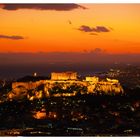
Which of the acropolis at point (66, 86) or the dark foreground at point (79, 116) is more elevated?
the acropolis at point (66, 86)

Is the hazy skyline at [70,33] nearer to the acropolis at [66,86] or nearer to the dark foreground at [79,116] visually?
the acropolis at [66,86]

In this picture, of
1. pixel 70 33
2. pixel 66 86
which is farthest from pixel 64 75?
pixel 70 33

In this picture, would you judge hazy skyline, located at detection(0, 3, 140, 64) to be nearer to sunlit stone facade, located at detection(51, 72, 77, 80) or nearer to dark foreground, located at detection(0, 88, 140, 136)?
sunlit stone facade, located at detection(51, 72, 77, 80)

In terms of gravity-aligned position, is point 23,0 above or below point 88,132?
above

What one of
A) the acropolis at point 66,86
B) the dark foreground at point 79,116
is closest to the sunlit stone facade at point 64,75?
the acropolis at point 66,86

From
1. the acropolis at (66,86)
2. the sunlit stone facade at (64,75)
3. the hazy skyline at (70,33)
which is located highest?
the hazy skyline at (70,33)

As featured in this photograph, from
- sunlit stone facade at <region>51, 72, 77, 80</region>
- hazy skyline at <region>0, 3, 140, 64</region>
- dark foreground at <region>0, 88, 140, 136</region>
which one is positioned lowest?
dark foreground at <region>0, 88, 140, 136</region>

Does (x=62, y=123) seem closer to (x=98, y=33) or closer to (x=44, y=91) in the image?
(x=44, y=91)

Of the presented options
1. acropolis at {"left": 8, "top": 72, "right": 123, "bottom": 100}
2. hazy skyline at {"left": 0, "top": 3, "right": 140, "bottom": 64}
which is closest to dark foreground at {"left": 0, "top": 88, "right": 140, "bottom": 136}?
acropolis at {"left": 8, "top": 72, "right": 123, "bottom": 100}

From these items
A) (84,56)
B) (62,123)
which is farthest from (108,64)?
(62,123)
